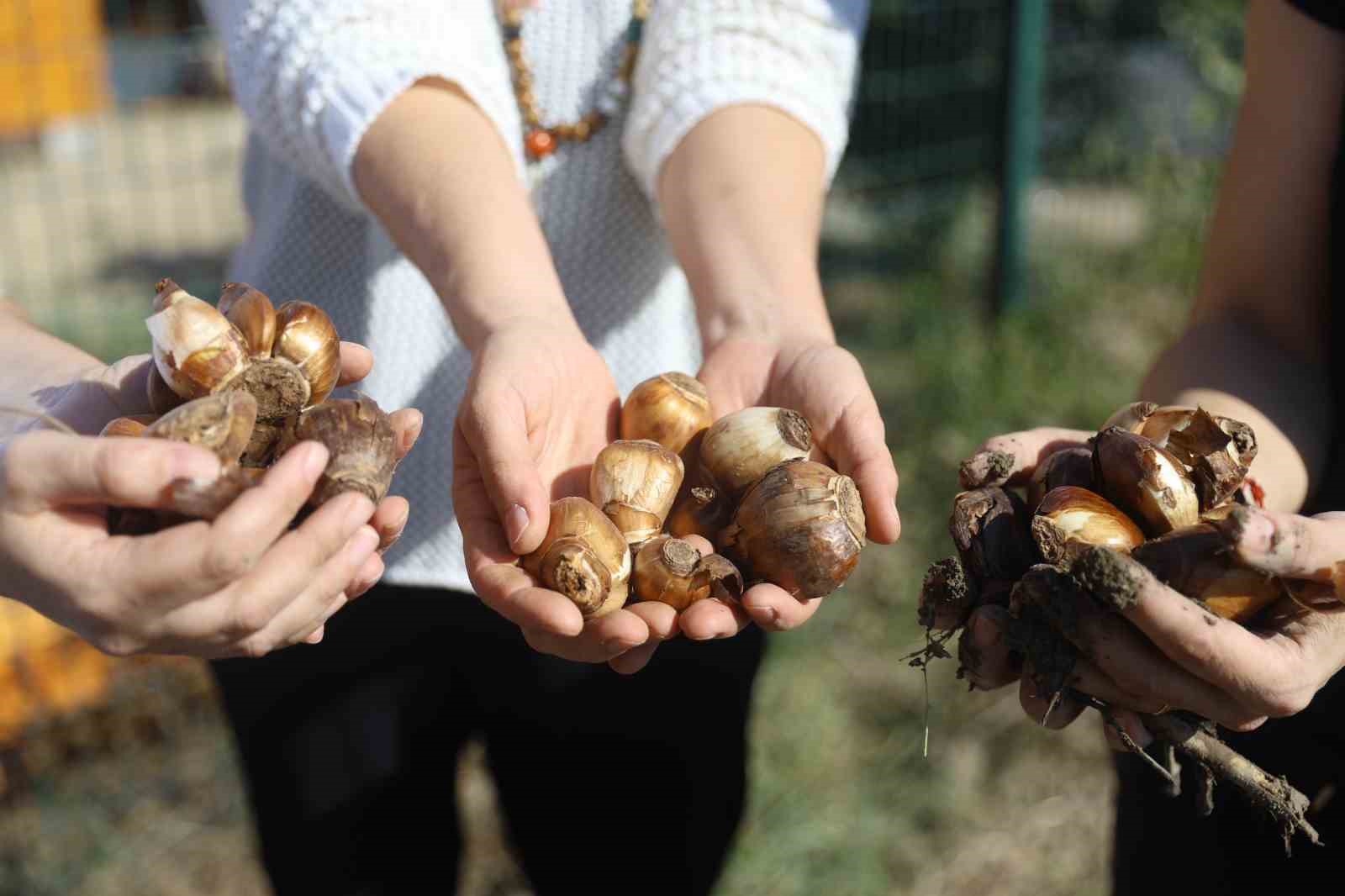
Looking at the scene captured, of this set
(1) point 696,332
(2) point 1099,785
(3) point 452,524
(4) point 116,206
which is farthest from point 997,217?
(4) point 116,206

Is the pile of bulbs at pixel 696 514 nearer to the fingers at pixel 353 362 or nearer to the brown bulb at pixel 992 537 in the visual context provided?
the brown bulb at pixel 992 537

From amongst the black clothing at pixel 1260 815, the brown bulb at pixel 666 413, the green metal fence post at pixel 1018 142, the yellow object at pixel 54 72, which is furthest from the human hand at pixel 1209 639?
the yellow object at pixel 54 72

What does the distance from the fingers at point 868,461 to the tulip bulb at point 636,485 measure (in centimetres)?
24

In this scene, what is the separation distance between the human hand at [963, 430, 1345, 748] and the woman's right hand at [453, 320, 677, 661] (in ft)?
1.55

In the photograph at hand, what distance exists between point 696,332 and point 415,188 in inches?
26.0

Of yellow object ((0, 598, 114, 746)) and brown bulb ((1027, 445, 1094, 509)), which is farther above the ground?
brown bulb ((1027, 445, 1094, 509))

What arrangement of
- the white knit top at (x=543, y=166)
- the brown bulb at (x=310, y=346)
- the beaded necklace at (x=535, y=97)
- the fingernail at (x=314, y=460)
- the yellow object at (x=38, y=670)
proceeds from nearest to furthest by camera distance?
the fingernail at (x=314, y=460)
the brown bulb at (x=310, y=346)
the white knit top at (x=543, y=166)
the beaded necklace at (x=535, y=97)
the yellow object at (x=38, y=670)

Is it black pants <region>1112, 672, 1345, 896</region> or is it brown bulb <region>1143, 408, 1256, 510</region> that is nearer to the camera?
Result: brown bulb <region>1143, 408, 1256, 510</region>

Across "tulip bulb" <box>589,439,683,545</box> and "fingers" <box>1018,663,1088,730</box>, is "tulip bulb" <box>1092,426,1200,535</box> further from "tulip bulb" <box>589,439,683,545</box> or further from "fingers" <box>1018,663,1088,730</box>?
"tulip bulb" <box>589,439,683,545</box>

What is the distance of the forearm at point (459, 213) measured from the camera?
1681 mm

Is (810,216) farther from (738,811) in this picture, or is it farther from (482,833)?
(482,833)

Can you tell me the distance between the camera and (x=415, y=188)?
1.70 meters

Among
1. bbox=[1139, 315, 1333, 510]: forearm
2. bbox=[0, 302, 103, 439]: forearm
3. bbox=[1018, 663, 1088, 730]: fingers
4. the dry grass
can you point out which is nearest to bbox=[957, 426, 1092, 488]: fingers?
bbox=[1139, 315, 1333, 510]: forearm

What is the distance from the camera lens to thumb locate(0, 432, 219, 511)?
3.75ft
